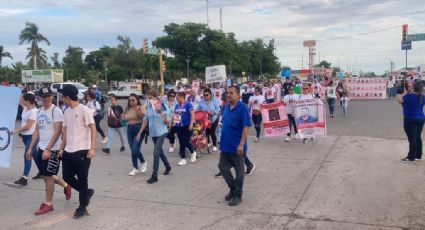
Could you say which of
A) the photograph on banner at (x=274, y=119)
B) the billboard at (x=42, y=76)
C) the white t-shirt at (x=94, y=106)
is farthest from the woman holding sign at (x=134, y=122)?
the billboard at (x=42, y=76)

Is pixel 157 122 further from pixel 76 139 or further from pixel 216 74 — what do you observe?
pixel 216 74

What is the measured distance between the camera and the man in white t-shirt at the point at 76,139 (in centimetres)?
577

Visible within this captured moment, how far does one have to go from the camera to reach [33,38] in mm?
76625

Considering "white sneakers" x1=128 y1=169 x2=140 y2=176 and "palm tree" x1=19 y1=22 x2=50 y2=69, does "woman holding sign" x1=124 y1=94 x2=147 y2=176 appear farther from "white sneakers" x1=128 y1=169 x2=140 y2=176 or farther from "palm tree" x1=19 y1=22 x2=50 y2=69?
"palm tree" x1=19 y1=22 x2=50 y2=69

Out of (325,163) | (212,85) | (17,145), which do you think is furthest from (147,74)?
(325,163)

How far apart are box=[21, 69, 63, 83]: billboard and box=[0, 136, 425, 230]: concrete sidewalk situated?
44549 mm

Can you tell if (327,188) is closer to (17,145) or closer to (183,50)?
(17,145)

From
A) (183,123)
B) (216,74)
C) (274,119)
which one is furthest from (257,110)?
(216,74)

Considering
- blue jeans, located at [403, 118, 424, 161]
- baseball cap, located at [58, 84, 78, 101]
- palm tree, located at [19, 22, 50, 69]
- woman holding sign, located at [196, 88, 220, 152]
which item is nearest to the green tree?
palm tree, located at [19, 22, 50, 69]

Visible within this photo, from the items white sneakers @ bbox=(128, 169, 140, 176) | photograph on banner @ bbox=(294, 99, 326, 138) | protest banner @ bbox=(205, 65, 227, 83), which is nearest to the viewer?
white sneakers @ bbox=(128, 169, 140, 176)

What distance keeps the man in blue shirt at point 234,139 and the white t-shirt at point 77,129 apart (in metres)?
1.85

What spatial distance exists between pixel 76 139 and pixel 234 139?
2096 mm

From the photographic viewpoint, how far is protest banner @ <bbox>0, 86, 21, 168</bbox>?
7.28 metres

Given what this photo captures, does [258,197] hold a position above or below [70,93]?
below
